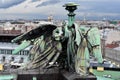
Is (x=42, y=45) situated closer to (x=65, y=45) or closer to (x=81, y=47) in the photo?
(x=65, y=45)

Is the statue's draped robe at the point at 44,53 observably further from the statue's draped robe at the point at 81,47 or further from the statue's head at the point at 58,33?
the statue's draped robe at the point at 81,47

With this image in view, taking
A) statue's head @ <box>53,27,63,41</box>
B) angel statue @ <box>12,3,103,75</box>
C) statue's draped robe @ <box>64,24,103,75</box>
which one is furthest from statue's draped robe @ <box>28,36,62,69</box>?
statue's draped robe @ <box>64,24,103,75</box>

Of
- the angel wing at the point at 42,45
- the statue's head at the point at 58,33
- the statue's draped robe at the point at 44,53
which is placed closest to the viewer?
the statue's head at the point at 58,33

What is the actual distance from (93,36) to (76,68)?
223cm

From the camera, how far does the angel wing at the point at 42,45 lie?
23.6 m

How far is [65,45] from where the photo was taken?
23375 mm

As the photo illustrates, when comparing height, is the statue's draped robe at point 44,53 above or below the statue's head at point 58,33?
below

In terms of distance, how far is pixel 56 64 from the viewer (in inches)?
981

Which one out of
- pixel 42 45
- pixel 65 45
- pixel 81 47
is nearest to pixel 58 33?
pixel 65 45

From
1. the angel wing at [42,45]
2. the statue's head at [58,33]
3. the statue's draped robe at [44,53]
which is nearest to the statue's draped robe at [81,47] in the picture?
the statue's head at [58,33]

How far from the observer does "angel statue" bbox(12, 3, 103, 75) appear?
22453 millimetres

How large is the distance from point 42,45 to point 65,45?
164 centimetres

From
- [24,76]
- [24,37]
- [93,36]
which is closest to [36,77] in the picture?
[24,76]

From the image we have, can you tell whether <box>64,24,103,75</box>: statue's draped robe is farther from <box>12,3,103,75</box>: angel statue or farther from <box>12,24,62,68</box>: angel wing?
<box>12,24,62,68</box>: angel wing
